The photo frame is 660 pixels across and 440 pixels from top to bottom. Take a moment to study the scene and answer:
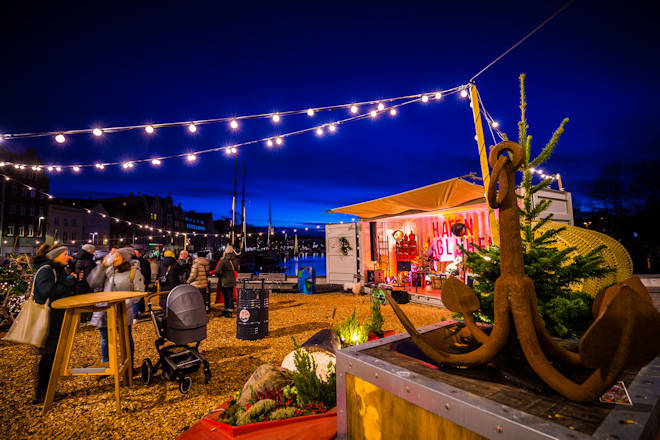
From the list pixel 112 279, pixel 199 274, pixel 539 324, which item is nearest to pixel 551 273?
pixel 539 324

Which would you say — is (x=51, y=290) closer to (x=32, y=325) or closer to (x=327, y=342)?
(x=32, y=325)

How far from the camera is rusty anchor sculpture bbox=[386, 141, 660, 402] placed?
37.7 inches

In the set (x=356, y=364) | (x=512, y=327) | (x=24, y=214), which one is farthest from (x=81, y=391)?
(x=24, y=214)

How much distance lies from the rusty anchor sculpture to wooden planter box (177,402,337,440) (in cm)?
151

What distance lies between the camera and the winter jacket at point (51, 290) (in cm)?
381

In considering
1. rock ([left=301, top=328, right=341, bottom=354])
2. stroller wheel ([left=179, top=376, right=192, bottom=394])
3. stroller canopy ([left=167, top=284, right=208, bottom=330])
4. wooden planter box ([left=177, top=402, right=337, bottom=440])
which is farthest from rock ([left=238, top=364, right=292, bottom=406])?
stroller canopy ([left=167, top=284, right=208, bottom=330])

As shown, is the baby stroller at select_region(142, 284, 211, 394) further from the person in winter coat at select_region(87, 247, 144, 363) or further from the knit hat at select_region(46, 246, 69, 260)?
the knit hat at select_region(46, 246, 69, 260)

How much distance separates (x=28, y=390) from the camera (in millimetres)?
4215

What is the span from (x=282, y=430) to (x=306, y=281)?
10493 millimetres

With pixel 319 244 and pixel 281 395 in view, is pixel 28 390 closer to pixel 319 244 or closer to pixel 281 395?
pixel 281 395

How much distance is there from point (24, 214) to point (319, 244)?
96647mm

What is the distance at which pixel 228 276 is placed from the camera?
8547 mm

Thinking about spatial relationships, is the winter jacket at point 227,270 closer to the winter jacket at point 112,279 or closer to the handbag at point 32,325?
the winter jacket at point 112,279

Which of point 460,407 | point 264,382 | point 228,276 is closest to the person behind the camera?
point 460,407
